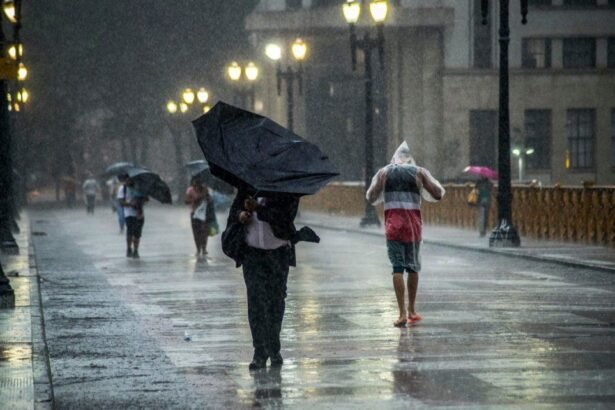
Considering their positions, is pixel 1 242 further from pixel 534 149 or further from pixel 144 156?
pixel 144 156

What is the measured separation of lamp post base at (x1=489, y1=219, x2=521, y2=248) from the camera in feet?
94.5

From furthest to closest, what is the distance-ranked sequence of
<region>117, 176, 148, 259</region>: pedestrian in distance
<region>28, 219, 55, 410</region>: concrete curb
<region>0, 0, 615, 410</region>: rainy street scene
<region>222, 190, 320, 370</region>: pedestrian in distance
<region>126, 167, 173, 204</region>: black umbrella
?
1. <region>126, 167, 173, 204</region>: black umbrella
2. <region>117, 176, 148, 259</region>: pedestrian in distance
3. <region>222, 190, 320, 370</region>: pedestrian in distance
4. <region>0, 0, 615, 410</region>: rainy street scene
5. <region>28, 219, 55, 410</region>: concrete curb

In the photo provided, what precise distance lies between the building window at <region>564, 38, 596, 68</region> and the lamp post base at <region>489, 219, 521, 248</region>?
40036 millimetres

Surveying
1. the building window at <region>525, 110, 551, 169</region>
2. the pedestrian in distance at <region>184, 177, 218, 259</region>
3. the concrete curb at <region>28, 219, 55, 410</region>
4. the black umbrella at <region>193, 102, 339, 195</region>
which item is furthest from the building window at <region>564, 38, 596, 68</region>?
the black umbrella at <region>193, 102, 339, 195</region>

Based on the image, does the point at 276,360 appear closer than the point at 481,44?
Yes

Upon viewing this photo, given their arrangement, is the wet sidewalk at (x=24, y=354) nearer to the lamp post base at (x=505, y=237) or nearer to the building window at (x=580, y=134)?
the lamp post base at (x=505, y=237)

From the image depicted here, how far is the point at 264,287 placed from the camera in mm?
11156

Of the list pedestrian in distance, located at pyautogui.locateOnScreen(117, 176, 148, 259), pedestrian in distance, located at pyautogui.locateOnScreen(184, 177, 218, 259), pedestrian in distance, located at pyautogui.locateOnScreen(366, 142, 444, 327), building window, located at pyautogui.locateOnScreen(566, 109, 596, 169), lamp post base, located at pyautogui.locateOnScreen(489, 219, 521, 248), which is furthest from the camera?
building window, located at pyautogui.locateOnScreen(566, 109, 596, 169)

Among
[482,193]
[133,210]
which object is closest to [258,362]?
[133,210]

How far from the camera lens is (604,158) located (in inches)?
2665

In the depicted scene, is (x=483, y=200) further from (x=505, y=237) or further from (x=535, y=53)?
(x=535, y=53)

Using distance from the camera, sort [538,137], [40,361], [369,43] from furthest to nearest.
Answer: [538,137] < [369,43] < [40,361]

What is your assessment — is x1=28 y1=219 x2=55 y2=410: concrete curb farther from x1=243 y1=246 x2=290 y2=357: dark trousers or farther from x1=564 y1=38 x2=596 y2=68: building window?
x1=564 y1=38 x2=596 y2=68: building window

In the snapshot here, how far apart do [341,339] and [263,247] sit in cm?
236
